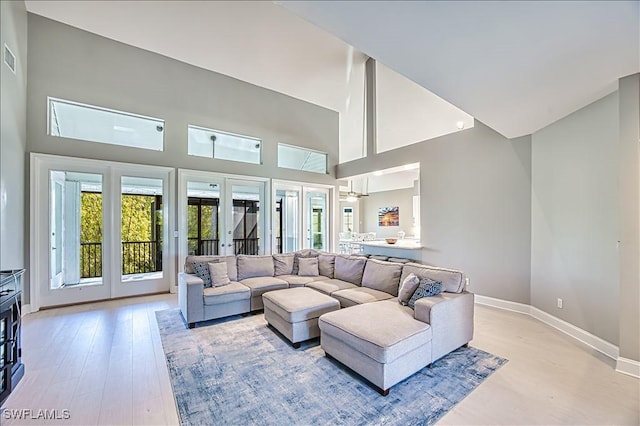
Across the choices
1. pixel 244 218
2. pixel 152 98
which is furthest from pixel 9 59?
pixel 244 218

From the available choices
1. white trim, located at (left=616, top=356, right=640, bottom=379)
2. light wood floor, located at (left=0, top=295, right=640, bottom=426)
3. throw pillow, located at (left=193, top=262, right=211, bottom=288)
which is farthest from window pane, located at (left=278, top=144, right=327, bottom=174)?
white trim, located at (left=616, top=356, right=640, bottom=379)

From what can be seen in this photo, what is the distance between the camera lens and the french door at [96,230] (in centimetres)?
A: 414

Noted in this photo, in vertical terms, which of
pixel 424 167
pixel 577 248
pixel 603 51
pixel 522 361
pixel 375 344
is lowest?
pixel 522 361

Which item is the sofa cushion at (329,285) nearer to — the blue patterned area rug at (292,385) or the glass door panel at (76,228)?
the blue patterned area rug at (292,385)

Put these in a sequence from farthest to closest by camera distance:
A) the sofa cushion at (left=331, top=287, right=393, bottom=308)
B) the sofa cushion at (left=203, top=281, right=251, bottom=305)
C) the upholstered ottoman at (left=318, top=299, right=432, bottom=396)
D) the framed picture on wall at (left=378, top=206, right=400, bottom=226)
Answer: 1. the framed picture on wall at (left=378, top=206, right=400, bottom=226)
2. the sofa cushion at (left=203, top=281, right=251, bottom=305)
3. the sofa cushion at (left=331, top=287, right=393, bottom=308)
4. the upholstered ottoman at (left=318, top=299, right=432, bottom=396)

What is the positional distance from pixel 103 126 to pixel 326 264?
4420mm

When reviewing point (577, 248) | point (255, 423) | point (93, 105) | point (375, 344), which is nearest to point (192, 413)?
point (255, 423)

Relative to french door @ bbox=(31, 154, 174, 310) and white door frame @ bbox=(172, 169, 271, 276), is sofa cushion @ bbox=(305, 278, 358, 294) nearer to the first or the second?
white door frame @ bbox=(172, 169, 271, 276)

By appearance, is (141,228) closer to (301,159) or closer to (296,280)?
(296,280)

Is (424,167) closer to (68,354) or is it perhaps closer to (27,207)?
(68,354)

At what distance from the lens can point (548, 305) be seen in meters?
3.61

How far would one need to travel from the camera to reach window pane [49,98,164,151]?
431cm

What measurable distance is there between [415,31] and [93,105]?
16.7 ft

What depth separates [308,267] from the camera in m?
4.61
